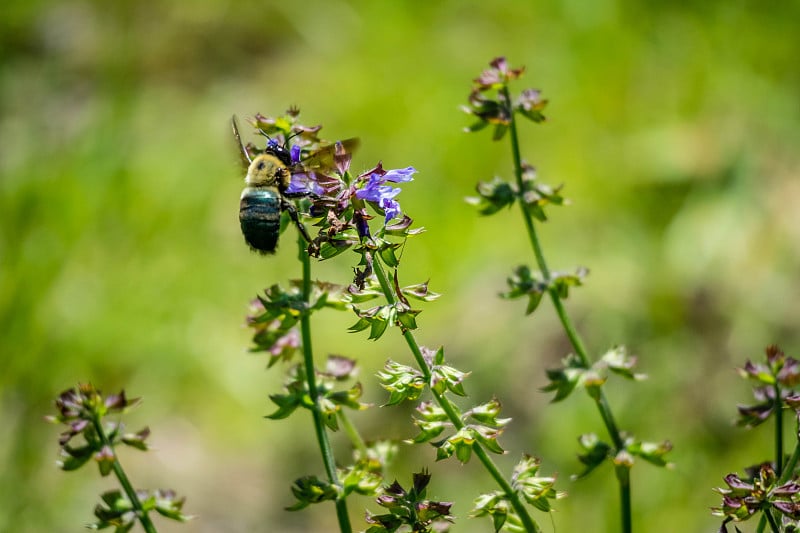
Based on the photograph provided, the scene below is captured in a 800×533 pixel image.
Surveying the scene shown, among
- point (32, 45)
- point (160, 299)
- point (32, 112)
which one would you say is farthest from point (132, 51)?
point (160, 299)

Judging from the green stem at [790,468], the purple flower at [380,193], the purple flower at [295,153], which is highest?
the purple flower at [295,153]

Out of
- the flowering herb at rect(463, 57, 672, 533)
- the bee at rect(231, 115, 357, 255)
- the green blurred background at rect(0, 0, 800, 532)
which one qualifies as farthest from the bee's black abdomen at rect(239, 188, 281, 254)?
the green blurred background at rect(0, 0, 800, 532)

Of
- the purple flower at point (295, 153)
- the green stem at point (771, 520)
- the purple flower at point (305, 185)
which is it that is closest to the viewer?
the green stem at point (771, 520)

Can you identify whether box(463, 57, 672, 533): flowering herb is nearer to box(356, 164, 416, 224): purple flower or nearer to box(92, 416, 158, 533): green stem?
box(356, 164, 416, 224): purple flower

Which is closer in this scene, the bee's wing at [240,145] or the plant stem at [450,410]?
the plant stem at [450,410]

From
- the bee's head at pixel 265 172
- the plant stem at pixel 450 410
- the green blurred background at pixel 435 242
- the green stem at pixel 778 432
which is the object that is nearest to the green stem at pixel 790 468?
the green stem at pixel 778 432

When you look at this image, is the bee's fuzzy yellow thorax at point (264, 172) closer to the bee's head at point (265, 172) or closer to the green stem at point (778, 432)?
the bee's head at point (265, 172)

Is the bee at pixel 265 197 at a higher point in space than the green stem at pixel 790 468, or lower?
higher
